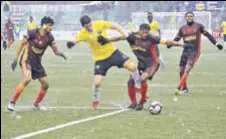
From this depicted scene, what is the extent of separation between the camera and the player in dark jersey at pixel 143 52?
14.2 m

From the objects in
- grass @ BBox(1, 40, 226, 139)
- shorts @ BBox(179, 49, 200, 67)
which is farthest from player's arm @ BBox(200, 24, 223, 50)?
grass @ BBox(1, 40, 226, 139)

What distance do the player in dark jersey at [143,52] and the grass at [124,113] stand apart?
0.61 meters

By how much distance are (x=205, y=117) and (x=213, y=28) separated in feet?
139

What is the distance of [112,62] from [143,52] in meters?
1.43

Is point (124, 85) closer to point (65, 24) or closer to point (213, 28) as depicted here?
point (213, 28)

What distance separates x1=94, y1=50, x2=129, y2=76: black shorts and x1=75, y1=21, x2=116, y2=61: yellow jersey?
0.07 metres

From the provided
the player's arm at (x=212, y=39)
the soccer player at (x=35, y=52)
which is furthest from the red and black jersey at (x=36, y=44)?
the player's arm at (x=212, y=39)

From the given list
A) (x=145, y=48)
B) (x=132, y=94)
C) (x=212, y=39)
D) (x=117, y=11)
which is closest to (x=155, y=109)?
(x=132, y=94)

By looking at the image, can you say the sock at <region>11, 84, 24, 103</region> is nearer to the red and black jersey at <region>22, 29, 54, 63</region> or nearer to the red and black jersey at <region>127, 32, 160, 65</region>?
the red and black jersey at <region>22, 29, 54, 63</region>

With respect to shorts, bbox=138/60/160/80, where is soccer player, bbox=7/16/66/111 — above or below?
above

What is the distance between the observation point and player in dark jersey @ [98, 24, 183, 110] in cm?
1417

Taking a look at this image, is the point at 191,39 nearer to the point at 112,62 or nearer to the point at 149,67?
the point at 149,67

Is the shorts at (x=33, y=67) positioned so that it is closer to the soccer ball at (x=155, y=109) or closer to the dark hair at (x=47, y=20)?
the dark hair at (x=47, y=20)

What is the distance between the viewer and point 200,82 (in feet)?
69.1
